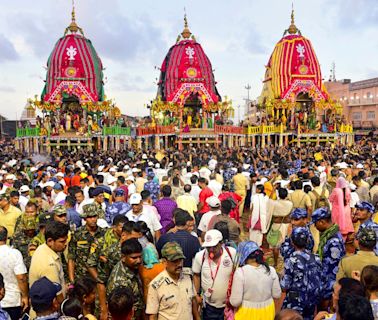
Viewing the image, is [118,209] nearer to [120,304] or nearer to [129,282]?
[129,282]

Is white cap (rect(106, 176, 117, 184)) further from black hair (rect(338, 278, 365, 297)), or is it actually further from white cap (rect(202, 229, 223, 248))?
black hair (rect(338, 278, 365, 297))

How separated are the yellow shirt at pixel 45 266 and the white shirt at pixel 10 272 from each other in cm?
37

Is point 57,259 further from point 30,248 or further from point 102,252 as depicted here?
point 30,248

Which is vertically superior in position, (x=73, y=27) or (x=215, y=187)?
(x=73, y=27)

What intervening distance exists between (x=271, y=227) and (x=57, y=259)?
395cm

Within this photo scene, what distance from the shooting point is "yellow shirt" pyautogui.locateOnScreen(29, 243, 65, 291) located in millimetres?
3668

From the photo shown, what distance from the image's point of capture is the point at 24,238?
4980mm

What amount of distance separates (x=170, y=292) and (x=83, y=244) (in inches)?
55.8

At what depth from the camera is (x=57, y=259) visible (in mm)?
3785

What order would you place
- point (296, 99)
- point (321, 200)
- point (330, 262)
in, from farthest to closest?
point (296, 99) → point (321, 200) → point (330, 262)

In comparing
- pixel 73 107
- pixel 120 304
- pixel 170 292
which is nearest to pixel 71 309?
pixel 120 304

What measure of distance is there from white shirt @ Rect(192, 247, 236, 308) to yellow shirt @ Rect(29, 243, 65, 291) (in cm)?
136

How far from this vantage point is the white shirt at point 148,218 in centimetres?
552

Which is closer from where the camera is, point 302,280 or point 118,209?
point 302,280
